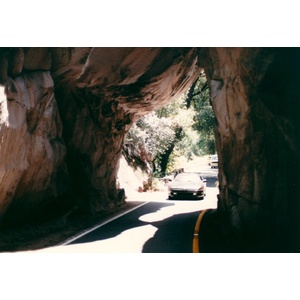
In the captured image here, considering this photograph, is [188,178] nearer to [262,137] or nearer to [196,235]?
[196,235]

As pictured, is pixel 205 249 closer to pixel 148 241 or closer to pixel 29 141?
pixel 148 241

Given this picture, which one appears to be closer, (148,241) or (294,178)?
(294,178)

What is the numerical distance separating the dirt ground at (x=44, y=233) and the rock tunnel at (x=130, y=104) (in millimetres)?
491

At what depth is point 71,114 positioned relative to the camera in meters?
14.4

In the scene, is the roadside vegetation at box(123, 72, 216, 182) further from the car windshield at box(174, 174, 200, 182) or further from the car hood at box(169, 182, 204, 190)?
the car hood at box(169, 182, 204, 190)

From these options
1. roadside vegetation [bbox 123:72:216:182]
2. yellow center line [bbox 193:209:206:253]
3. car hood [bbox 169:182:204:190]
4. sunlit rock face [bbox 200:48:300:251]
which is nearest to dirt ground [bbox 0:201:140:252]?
yellow center line [bbox 193:209:206:253]

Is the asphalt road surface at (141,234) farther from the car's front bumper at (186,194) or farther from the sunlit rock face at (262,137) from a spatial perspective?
the car's front bumper at (186,194)

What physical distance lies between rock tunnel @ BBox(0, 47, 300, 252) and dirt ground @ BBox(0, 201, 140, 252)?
49 cm

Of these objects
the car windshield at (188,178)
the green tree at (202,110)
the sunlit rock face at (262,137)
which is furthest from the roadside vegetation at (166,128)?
the sunlit rock face at (262,137)

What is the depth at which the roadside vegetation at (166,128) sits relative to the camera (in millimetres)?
26531

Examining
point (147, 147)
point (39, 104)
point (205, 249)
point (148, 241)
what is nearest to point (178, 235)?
point (148, 241)

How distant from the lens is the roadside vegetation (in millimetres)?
26531

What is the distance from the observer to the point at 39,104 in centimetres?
1071

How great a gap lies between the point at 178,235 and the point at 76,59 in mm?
7521
